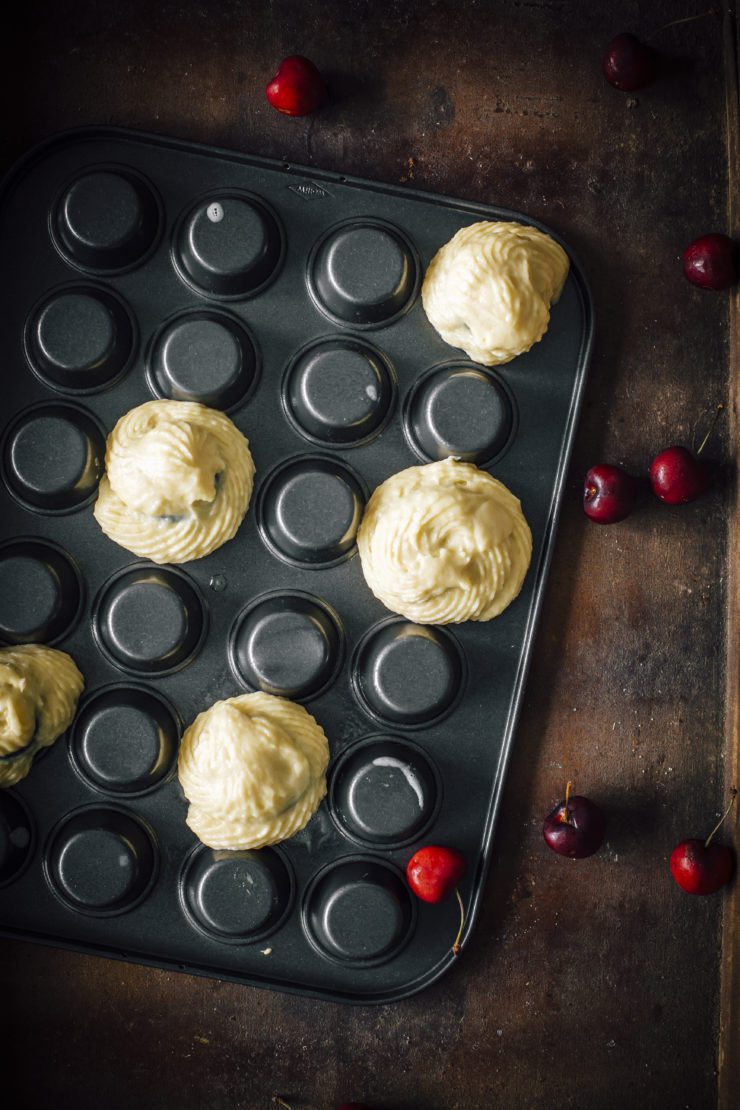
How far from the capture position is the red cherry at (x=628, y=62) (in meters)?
1.66

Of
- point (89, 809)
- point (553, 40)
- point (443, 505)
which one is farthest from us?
point (553, 40)

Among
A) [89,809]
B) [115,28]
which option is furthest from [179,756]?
[115,28]

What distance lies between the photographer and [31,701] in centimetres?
154

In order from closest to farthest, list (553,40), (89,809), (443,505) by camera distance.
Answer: (443,505)
(89,809)
(553,40)

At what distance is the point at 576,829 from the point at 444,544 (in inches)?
23.3

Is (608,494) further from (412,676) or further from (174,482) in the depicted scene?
(174,482)

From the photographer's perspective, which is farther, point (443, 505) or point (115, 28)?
point (115, 28)

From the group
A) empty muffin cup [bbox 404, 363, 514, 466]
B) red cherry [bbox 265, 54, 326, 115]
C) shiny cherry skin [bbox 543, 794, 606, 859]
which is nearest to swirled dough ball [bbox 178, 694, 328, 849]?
shiny cherry skin [bbox 543, 794, 606, 859]

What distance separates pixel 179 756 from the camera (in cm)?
161

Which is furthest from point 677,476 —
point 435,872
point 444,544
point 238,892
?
point 238,892

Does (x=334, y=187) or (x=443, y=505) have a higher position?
(x=334, y=187)

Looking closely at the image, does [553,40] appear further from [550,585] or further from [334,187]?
[550,585]

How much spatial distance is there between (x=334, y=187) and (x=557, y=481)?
69 cm

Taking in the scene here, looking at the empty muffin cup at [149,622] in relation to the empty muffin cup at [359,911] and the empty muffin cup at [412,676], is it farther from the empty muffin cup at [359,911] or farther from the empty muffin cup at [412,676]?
the empty muffin cup at [359,911]
